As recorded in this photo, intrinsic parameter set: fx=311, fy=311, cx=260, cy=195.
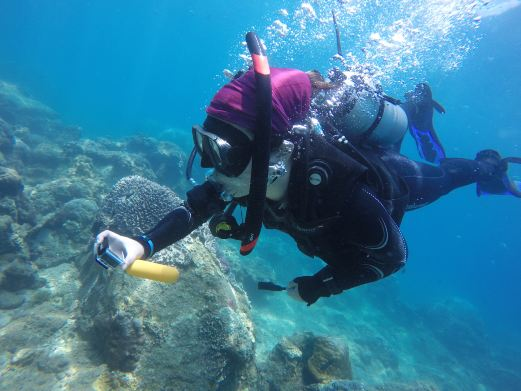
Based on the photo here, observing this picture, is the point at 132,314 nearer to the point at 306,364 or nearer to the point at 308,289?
the point at 308,289

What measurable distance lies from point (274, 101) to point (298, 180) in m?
0.54

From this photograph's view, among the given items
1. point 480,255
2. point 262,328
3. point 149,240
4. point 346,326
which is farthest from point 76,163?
point 480,255

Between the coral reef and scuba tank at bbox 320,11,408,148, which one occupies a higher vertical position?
scuba tank at bbox 320,11,408,148

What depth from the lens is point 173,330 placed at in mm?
4441

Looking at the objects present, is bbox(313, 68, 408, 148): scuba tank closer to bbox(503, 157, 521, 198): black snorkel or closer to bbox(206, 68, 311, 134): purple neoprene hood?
bbox(206, 68, 311, 134): purple neoprene hood

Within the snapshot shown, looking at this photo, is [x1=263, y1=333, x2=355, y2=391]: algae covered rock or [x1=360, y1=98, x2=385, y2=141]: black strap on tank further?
[x1=263, y1=333, x2=355, y2=391]: algae covered rock

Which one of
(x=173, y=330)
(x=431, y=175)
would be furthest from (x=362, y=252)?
(x=173, y=330)

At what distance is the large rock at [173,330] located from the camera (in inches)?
161

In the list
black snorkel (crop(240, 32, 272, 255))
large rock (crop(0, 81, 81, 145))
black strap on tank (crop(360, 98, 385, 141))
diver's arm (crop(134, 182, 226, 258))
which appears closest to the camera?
black snorkel (crop(240, 32, 272, 255))

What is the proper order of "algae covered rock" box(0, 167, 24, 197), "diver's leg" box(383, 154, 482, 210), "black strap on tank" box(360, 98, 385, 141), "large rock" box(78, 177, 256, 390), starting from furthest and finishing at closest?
1. "algae covered rock" box(0, 167, 24, 197)
2. "large rock" box(78, 177, 256, 390)
3. "diver's leg" box(383, 154, 482, 210)
4. "black strap on tank" box(360, 98, 385, 141)

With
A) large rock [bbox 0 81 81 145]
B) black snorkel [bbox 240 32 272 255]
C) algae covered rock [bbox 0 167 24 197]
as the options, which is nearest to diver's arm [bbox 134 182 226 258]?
black snorkel [bbox 240 32 272 255]

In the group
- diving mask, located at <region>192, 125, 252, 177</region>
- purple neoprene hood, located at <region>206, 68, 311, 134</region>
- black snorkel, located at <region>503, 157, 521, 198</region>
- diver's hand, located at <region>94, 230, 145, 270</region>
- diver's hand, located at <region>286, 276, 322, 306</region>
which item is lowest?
diver's hand, located at <region>94, 230, 145, 270</region>

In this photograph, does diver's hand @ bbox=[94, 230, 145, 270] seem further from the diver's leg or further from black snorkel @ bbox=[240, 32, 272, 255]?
the diver's leg

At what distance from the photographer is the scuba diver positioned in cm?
185
